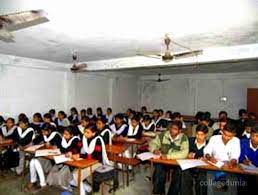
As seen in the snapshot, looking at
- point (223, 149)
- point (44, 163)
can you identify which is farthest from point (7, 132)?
point (223, 149)

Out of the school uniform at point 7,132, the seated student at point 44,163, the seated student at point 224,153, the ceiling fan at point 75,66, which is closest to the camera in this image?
the seated student at point 224,153

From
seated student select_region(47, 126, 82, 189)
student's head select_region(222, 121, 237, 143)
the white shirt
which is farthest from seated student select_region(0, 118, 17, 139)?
student's head select_region(222, 121, 237, 143)

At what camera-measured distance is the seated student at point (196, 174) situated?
380 centimetres

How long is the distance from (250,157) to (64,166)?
3095 mm

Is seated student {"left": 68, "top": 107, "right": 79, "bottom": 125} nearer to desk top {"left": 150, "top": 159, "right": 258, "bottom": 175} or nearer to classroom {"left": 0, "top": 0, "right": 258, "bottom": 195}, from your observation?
classroom {"left": 0, "top": 0, "right": 258, "bottom": 195}

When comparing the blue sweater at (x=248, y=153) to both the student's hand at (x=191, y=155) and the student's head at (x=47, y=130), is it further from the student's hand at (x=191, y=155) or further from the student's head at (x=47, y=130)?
the student's head at (x=47, y=130)

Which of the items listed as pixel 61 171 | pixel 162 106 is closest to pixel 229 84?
pixel 162 106

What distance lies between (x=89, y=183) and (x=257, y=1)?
364 centimetres

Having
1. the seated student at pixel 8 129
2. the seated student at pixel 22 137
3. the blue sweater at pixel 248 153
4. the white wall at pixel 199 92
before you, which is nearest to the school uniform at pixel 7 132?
the seated student at pixel 8 129

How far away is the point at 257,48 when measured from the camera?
4.98m

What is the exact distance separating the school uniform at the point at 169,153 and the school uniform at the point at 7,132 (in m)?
3.37

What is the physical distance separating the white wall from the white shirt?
302 inches

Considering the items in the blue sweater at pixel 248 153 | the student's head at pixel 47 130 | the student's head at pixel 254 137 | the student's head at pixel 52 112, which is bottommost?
the blue sweater at pixel 248 153

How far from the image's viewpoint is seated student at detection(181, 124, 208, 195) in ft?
12.5
